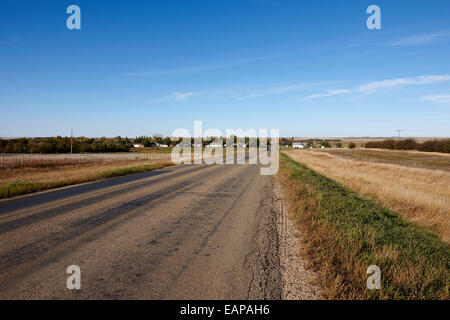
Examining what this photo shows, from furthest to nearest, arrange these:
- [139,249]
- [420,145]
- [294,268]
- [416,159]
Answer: [420,145], [416,159], [139,249], [294,268]

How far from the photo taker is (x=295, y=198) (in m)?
9.95

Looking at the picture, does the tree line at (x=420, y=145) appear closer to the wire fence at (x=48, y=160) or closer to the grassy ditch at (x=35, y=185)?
the wire fence at (x=48, y=160)

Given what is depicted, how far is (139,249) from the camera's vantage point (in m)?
4.95

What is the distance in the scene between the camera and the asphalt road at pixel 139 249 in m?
3.54

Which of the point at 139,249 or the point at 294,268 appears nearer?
the point at 294,268

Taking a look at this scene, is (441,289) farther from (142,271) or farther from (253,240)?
(142,271)

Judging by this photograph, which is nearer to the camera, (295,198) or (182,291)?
(182,291)

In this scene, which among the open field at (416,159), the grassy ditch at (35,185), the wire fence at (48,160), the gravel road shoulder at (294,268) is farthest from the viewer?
the open field at (416,159)

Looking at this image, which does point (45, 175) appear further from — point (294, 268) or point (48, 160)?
point (48, 160)

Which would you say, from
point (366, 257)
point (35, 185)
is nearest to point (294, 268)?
point (366, 257)

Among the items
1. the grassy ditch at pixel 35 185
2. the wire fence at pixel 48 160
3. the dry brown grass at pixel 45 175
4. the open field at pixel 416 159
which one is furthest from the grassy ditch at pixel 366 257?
the open field at pixel 416 159
